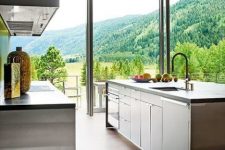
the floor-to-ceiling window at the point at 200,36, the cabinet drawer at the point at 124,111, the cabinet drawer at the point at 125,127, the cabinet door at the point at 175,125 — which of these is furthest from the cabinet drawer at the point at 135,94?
the floor-to-ceiling window at the point at 200,36

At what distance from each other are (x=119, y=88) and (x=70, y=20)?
9.53ft

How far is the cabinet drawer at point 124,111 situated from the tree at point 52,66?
2.68m

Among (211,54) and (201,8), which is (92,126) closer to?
(211,54)

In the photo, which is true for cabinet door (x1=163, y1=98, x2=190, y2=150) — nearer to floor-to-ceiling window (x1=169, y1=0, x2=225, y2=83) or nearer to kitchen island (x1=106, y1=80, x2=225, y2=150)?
kitchen island (x1=106, y1=80, x2=225, y2=150)

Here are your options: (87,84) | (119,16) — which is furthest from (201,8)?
(87,84)

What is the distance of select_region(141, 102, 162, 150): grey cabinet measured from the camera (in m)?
3.63

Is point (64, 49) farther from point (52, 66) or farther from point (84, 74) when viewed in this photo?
point (84, 74)

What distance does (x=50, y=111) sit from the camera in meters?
2.13

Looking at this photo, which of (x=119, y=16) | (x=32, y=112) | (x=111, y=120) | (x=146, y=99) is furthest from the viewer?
(x=119, y=16)

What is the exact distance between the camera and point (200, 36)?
25.1ft

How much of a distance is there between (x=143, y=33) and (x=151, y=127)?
4522 millimetres

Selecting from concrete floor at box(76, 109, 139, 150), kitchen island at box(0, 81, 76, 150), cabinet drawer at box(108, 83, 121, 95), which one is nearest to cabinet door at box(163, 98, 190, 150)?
kitchen island at box(0, 81, 76, 150)

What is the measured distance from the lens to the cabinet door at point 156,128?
3600 millimetres

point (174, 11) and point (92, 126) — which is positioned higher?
point (174, 11)
